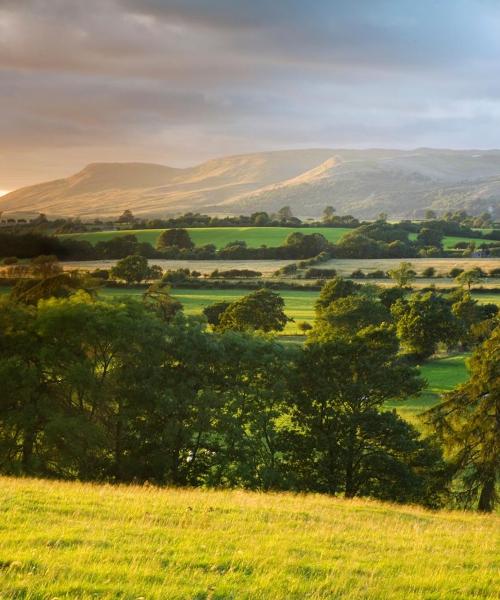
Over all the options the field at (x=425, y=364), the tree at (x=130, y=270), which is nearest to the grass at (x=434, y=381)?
the field at (x=425, y=364)

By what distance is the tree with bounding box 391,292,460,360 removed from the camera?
8281cm

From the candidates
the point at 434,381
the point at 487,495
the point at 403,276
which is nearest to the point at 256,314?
the point at 434,381

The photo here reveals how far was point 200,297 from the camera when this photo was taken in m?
112

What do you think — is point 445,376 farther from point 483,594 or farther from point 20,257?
point 483,594

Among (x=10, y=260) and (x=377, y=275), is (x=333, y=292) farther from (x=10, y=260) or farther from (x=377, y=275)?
(x=10, y=260)

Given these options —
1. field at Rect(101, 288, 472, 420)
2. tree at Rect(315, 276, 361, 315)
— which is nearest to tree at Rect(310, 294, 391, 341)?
field at Rect(101, 288, 472, 420)

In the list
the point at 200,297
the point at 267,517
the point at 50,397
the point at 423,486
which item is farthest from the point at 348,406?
the point at 200,297

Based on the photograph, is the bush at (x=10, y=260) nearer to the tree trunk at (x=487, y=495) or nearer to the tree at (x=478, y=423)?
the tree at (x=478, y=423)

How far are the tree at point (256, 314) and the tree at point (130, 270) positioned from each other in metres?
27.8

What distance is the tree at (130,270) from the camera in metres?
113

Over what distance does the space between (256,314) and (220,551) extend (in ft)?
246

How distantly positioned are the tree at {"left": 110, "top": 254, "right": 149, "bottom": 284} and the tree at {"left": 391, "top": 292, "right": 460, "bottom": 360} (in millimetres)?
49270

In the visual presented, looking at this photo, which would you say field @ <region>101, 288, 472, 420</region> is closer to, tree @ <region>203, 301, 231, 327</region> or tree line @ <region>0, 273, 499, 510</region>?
tree @ <region>203, 301, 231, 327</region>

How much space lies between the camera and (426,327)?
273 ft
